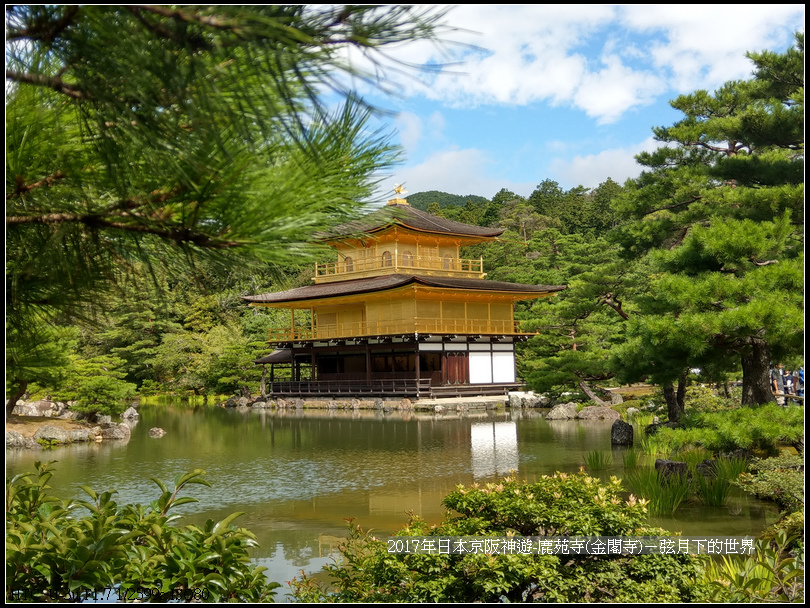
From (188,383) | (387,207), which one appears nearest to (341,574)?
(387,207)

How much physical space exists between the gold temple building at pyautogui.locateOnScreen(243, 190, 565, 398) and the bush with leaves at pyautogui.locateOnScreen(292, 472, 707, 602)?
16.5 meters

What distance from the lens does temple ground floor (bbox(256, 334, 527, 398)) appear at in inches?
813

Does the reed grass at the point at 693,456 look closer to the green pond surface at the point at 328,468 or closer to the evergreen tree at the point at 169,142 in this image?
the green pond surface at the point at 328,468

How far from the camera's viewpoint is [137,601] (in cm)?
272

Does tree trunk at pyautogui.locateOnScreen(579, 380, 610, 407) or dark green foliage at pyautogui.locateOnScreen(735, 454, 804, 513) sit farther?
tree trunk at pyautogui.locateOnScreen(579, 380, 610, 407)

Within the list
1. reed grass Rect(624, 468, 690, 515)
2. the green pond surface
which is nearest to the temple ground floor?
the green pond surface

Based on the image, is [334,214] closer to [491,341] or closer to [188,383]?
[491,341]

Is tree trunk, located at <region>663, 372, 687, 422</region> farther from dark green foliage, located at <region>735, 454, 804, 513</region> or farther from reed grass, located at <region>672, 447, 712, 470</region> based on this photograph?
dark green foliage, located at <region>735, 454, 804, 513</region>

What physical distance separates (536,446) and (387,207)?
8.81 meters

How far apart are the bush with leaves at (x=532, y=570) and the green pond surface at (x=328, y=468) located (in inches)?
42.8

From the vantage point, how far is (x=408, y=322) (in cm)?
2138

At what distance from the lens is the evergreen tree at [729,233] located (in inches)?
225

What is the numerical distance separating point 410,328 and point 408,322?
69 centimetres

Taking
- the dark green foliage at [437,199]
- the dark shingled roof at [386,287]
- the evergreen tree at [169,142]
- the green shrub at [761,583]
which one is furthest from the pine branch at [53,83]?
the dark green foliage at [437,199]
